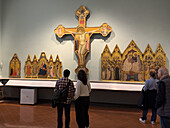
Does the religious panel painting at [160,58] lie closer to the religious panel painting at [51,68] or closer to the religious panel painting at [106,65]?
the religious panel painting at [106,65]

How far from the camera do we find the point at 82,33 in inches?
342

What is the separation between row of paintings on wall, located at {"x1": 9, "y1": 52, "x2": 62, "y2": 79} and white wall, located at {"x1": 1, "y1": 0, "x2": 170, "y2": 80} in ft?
0.88

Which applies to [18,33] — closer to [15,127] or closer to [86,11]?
[86,11]

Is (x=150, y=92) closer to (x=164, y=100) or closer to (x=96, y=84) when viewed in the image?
(x=164, y=100)

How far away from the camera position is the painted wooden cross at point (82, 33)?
27.7 ft

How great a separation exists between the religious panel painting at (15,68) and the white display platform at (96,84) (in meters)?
0.45

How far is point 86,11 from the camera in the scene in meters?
8.70

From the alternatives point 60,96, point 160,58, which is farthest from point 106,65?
point 60,96

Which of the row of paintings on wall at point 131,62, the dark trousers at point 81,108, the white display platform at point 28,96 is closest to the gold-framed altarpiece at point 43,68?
the white display platform at point 28,96

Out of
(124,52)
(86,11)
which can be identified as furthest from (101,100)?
(86,11)

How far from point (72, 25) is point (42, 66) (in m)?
2.59

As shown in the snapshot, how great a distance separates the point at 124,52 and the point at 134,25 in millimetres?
1367

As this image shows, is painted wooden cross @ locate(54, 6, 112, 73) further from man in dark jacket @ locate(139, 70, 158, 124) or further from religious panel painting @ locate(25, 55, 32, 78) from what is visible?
man in dark jacket @ locate(139, 70, 158, 124)

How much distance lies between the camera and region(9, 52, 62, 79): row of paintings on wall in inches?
352
